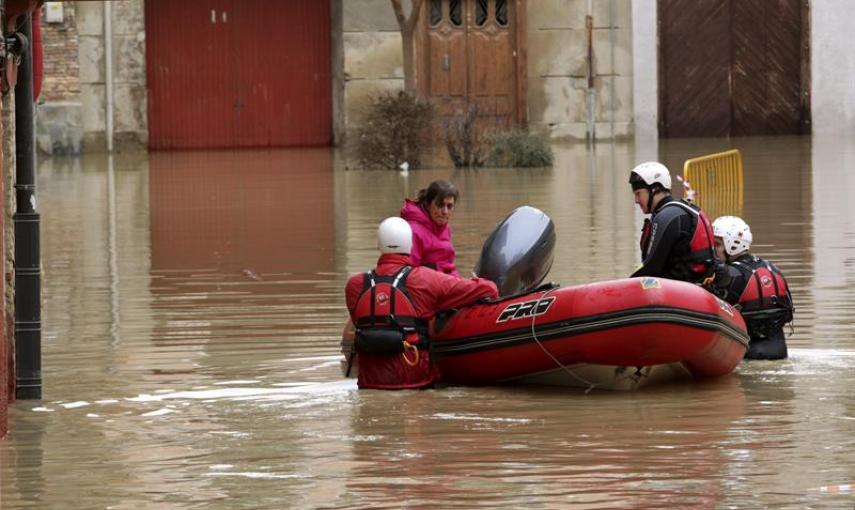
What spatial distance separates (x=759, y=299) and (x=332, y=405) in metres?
2.68

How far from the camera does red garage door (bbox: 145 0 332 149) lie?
1339 inches

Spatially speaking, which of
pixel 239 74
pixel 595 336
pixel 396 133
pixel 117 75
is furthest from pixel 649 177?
pixel 239 74

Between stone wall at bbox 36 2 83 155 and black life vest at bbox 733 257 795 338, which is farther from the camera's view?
stone wall at bbox 36 2 83 155

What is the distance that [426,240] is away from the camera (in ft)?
36.7

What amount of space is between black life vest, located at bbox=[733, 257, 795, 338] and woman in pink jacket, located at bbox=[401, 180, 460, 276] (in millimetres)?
1683

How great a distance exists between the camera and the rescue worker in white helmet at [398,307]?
33.6 feet

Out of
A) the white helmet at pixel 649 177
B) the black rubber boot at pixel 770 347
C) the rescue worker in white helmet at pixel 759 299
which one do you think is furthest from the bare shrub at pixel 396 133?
the black rubber boot at pixel 770 347

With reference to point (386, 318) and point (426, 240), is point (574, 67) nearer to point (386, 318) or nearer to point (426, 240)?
point (426, 240)

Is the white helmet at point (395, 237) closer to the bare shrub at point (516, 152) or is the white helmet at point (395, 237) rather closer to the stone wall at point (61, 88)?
the bare shrub at point (516, 152)

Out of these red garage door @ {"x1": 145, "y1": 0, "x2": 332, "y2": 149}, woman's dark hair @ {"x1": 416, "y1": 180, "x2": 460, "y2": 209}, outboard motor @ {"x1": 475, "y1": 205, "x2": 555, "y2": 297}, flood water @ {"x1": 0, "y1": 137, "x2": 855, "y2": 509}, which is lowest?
flood water @ {"x1": 0, "y1": 137, "x2": 855, "y2": 509}

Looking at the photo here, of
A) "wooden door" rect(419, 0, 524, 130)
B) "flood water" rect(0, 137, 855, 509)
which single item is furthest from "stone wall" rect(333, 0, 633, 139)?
"flood water" rect(0, 137, 855, 509)

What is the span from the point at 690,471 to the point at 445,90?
26170 mm

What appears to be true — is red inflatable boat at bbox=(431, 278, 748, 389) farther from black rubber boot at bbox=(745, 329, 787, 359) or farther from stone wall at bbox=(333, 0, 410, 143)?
stone wall at bbox=(333, 0, 410, 143)

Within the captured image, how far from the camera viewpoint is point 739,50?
34938 mm
